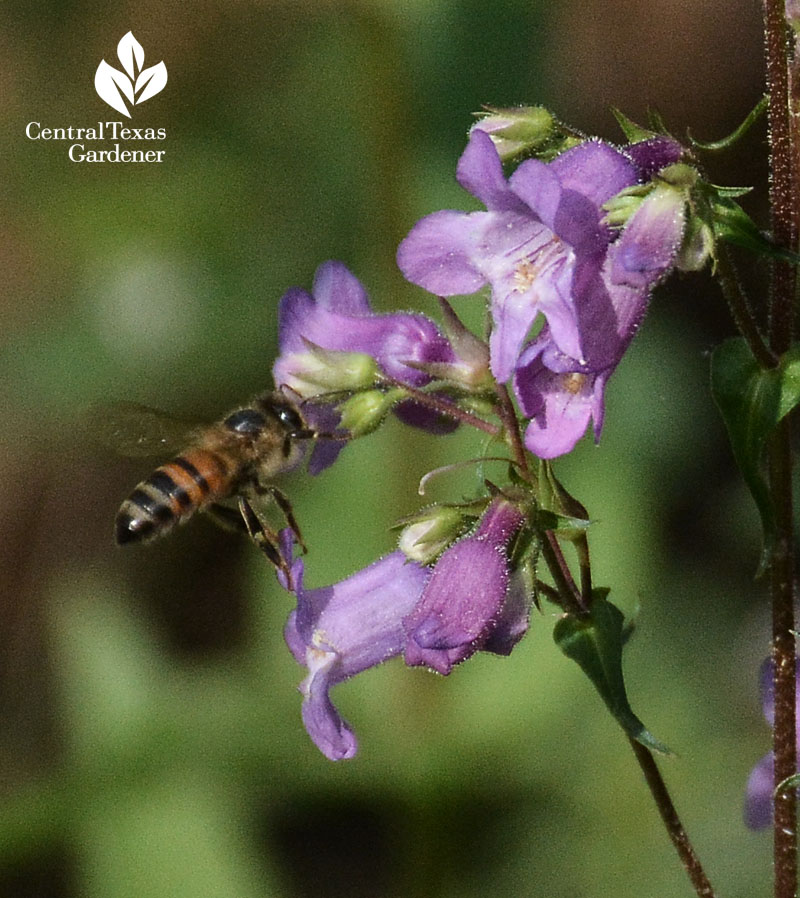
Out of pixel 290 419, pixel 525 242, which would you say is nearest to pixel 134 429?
pixel 290 419

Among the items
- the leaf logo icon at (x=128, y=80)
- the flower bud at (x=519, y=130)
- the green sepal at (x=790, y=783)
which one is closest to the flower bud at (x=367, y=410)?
the flower bud at (x=519, y=130)

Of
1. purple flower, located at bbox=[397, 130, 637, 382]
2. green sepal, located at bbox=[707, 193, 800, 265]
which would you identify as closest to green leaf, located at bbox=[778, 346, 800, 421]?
green sepal, located at bbox=[707, 193, 800, 265]

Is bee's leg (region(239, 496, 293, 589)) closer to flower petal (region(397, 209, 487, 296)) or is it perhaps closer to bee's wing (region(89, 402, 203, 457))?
bee's wing (region(89, 402, 203, 457))

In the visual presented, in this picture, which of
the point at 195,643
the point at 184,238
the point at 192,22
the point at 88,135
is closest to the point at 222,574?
the point at 195,643

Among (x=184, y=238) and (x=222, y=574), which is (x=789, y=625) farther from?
(x=184, y=238)

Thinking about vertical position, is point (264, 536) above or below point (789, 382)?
below

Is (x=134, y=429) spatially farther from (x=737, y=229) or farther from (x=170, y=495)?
(x=737, y=229)

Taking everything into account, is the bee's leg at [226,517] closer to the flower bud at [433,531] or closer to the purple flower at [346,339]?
the purple flower at [346,339]
